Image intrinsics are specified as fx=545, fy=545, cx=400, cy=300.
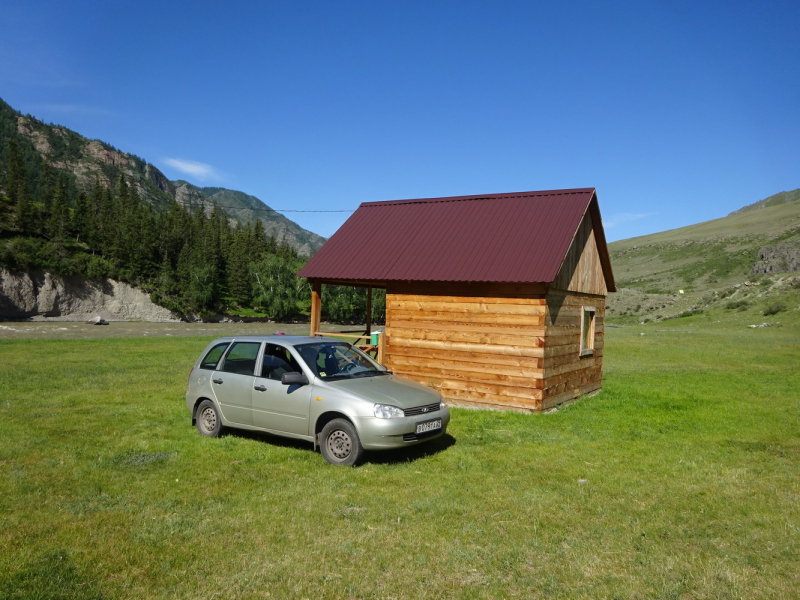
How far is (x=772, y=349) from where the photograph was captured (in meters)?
30.0

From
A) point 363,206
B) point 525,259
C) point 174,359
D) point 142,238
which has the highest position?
point 142,238

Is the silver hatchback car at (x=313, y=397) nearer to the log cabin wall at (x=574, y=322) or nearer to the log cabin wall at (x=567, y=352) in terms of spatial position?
the log cabin wall at (x=567, y=352)

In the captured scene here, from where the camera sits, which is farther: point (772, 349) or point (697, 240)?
point (697, 240)

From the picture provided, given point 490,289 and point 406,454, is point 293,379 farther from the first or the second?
point 490,289

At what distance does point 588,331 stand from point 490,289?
14.1 ft

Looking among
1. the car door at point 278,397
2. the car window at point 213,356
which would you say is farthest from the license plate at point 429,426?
the car window at point 213,356

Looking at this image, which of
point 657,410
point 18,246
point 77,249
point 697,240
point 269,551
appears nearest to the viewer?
point 269,551

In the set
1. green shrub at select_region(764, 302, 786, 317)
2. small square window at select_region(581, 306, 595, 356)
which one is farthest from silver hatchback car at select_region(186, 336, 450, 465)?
green shrub at select_region(764, 302, 786, 317)

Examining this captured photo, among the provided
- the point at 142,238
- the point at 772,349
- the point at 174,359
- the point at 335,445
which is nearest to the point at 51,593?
the point at 335,445

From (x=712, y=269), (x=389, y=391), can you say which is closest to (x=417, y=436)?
(x=389, y=391)

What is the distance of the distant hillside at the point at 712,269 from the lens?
59.7m

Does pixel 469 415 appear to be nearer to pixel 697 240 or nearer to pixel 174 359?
pixel 174 359

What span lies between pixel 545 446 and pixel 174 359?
1949 centimetres

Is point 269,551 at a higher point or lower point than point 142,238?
lower
